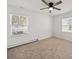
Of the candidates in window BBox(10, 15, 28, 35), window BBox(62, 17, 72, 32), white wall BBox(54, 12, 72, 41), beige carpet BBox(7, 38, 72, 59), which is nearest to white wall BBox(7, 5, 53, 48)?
window BBox(10, 15, 28, 35)

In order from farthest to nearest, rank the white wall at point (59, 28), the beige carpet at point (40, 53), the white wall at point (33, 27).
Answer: the white wall at point (59, 28) → the white wall at point (33, 27) → the beige carpet at point (40, 53)

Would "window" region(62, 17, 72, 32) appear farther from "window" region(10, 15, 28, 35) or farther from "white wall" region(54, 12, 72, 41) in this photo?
"window" region(10, 15, 28, 35)

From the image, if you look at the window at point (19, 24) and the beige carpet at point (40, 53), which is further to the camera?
the window at point (19, 24)

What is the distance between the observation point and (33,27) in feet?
20.9

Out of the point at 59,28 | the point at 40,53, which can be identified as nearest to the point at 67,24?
the point at 59,28

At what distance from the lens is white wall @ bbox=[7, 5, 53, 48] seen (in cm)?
483

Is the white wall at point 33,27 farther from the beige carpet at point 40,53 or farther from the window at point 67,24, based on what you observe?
the window at point 67,24

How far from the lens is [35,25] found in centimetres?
656

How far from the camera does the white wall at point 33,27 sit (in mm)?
4826

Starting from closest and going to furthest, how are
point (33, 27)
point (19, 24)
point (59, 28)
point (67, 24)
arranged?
1. point (19, 24)
2. point (33, 27)
3. point (67, 24)
4. point (59, 28)

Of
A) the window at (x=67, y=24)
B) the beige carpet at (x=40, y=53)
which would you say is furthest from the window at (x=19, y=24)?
the window at (x=67, y=24)

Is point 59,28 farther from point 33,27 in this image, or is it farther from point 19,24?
point 19,24
